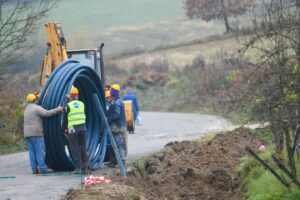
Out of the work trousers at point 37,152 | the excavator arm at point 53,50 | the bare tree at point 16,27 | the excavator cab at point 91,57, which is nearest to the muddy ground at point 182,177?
the work trousers at point 37,152

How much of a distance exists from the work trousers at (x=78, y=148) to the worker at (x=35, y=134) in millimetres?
901

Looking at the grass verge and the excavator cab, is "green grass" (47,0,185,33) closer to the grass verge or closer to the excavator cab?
the excavator cab

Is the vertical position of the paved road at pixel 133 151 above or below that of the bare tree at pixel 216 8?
below

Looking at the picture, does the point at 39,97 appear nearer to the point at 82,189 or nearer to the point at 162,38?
the point at 82,189

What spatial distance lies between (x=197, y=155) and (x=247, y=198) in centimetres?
486

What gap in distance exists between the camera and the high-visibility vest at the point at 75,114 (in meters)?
19.9

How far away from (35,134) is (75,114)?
1352 millimetres

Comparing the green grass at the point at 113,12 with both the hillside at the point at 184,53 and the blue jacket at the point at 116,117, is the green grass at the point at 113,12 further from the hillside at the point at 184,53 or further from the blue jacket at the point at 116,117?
the blue jacket at the point at 116,117

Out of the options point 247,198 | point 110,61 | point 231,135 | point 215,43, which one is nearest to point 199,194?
point 247,198

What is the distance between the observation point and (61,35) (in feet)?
76.8

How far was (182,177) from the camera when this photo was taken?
1912 centimetres

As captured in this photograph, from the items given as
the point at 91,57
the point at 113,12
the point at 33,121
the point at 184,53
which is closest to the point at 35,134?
the point at 33,121

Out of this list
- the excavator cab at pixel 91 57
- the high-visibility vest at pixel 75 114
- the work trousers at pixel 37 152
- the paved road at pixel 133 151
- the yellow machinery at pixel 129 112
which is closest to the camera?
the paved road at pixel 133 151

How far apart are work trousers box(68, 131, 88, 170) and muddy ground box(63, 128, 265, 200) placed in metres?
1.17
